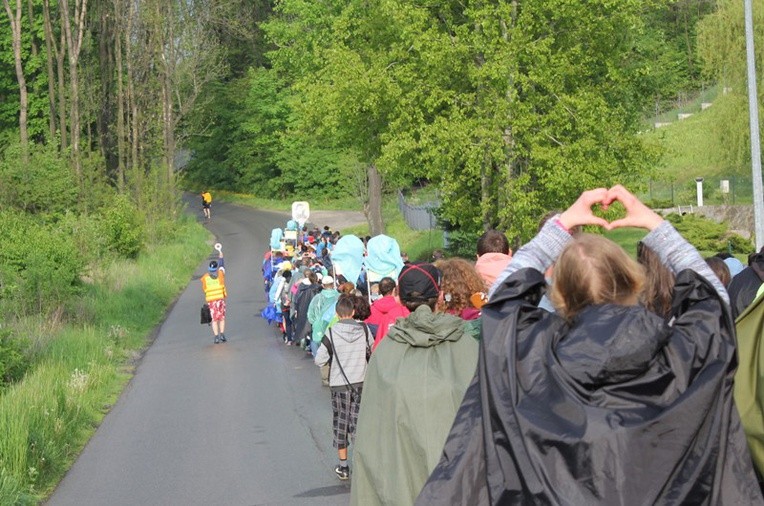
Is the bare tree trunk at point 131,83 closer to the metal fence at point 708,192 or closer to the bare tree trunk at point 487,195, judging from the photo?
the metal fence at point 708,192

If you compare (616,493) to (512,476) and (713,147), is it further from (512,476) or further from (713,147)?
(713,147)

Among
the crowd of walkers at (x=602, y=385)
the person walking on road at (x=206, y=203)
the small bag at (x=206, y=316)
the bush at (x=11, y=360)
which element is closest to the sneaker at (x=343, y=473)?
the bush at (x=11, y=360)

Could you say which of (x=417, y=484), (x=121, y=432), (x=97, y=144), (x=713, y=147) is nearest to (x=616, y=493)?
(x=417, y=484)

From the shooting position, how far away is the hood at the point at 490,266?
7.09m

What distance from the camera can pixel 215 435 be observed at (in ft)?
45.3

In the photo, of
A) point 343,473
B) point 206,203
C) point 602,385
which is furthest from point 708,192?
point 602,385

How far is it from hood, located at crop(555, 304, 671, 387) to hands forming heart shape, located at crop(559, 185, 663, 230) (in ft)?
1.38

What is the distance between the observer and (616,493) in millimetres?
3631

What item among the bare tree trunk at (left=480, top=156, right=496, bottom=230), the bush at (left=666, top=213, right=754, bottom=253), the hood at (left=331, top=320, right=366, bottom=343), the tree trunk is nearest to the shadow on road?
the hood at (left=331, top=320, right=366, bottom=343)

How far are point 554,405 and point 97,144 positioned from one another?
59.3 metres

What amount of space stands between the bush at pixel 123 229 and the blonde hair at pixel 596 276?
3436cm

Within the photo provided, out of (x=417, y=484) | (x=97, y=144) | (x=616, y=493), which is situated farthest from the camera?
(x=97, y=144)

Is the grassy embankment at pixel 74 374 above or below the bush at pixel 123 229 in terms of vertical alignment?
below

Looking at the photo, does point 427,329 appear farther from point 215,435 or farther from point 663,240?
point 215,435
